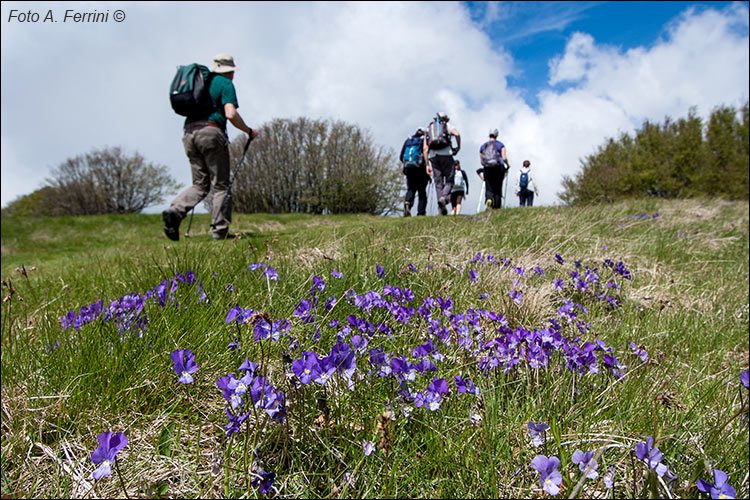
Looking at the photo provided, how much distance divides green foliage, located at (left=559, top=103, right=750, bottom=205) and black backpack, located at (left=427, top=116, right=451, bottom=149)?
12.7 metres

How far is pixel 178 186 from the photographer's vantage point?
93.2ft

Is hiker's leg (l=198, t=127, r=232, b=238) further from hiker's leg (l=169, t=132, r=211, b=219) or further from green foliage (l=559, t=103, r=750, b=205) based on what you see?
green foliage (l=559, t=103, r=750, b=205)

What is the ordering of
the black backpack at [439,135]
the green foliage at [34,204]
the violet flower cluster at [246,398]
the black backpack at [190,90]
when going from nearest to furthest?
1. the violet flower cluster at [246,398]
2. the black backpack at [190,90]
3. the black backpack at [439,135]
4. the green foliage at [34,204]

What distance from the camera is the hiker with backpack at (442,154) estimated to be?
870 cm

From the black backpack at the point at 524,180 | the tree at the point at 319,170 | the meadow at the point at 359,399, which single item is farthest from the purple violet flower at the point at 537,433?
the tree at the point at 319,170

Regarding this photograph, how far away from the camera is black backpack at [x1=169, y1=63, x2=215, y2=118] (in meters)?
5.68

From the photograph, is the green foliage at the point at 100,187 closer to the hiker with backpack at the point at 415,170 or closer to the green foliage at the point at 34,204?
the green foliage at the point at 34,204

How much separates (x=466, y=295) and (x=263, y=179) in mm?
20887

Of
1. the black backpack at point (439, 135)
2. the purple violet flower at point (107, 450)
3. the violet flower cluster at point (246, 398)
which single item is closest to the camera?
the purple violet flower at point (107, 450)

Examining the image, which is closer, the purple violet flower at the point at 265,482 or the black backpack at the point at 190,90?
the purple violet flower at the point at 265,482

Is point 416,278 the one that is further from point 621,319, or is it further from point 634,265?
point 634,265

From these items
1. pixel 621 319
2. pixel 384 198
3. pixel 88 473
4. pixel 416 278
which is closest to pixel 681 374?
pixel 621 319

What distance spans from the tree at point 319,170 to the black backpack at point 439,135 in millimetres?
12047

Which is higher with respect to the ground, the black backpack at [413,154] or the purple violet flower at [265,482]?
the black backpack at [413,154]
